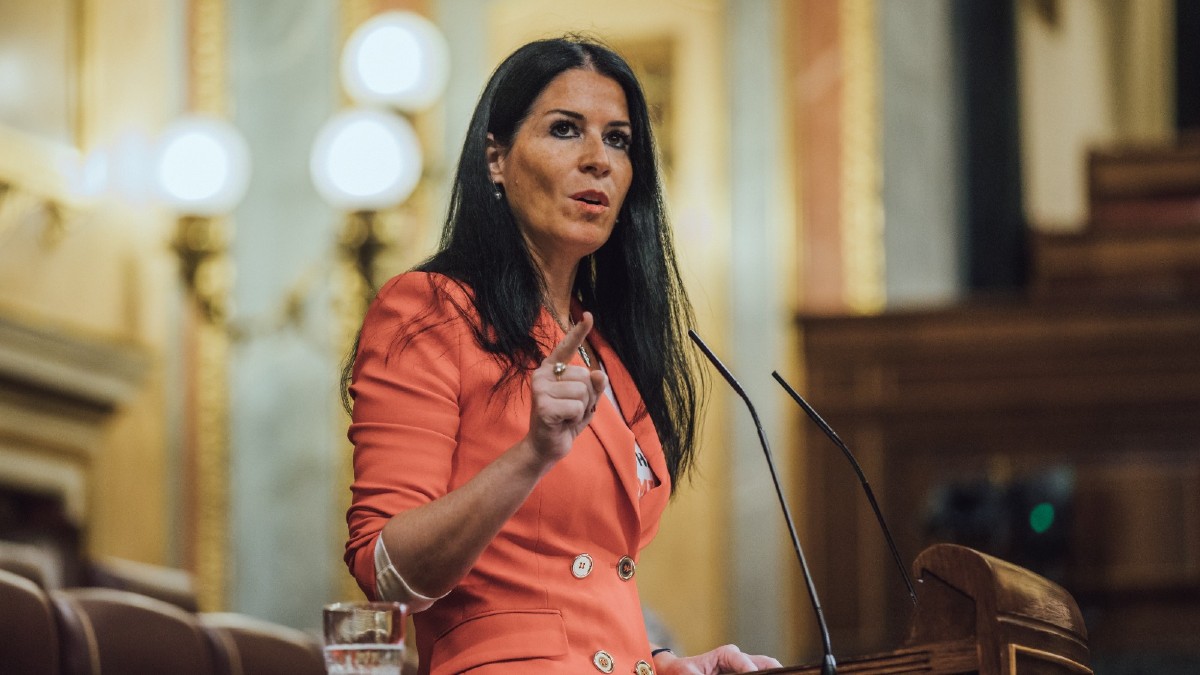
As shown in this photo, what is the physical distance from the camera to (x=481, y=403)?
1674 mm

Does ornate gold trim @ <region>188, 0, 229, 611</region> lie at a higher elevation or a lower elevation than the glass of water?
lower

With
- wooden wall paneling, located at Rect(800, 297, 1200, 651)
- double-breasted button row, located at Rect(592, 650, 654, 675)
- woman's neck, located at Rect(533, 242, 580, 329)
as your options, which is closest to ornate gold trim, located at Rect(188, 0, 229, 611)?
wooden wall paneling, located at Rect(800, 297, 1200, 651)

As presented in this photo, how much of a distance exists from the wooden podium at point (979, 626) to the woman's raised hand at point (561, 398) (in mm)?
257

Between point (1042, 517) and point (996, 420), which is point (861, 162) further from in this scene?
point (1042, 517)

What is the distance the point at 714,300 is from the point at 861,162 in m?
0.68

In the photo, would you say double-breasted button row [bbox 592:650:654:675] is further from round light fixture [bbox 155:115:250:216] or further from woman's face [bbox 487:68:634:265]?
round light fixture [bbox 155:115:250:216]

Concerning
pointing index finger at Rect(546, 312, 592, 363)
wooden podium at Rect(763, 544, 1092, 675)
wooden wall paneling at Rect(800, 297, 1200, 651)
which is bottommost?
wooden wall paneling at Rect(800, 297, 1200, 651)

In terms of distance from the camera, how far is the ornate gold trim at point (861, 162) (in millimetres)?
5957

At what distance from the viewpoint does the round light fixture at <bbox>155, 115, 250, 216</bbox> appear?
17.4ft

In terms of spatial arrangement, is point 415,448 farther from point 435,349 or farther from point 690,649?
point 690,649

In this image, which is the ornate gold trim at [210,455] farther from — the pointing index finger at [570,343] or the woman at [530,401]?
the pointing index finger at [570,343]

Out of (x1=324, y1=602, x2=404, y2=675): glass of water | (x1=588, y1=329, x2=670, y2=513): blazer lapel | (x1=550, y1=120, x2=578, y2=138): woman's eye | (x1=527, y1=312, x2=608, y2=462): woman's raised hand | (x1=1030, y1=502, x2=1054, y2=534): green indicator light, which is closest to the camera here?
(x1=324, y1=602, x2=404, y2=675): glass of water

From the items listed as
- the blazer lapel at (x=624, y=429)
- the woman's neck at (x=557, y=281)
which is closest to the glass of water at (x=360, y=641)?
the blazer lapel at (x=624, y=429)

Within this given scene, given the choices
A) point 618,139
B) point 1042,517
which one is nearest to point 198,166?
point 1042,517
